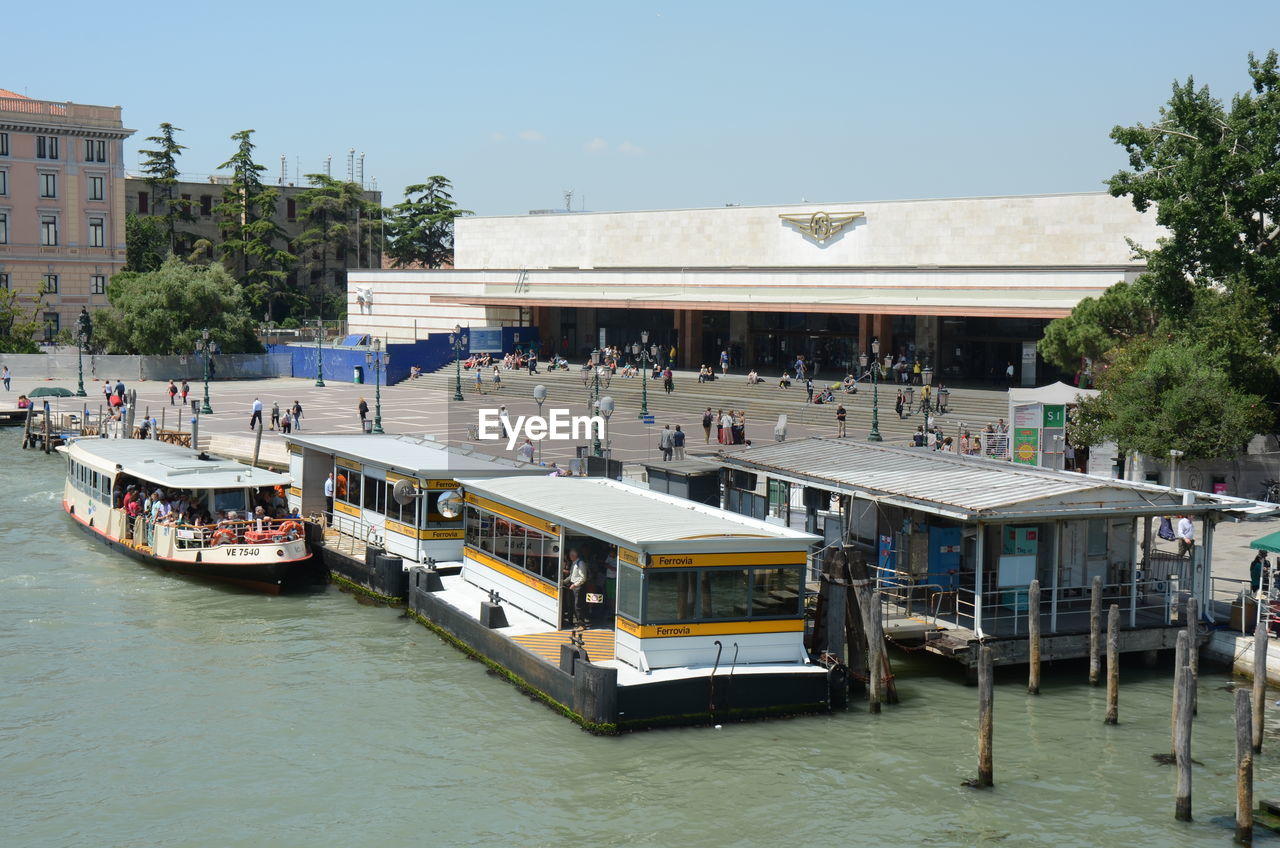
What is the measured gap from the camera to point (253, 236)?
113 meters

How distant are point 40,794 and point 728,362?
190 feet

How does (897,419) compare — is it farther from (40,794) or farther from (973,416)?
(40,794)

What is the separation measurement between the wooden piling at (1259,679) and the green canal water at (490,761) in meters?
0.42

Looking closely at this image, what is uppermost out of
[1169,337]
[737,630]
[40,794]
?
[1169,337]

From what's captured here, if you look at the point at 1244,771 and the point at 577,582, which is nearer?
the point at 1244,771

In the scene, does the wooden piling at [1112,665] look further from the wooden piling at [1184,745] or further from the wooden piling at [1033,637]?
the wooden piling at [1184,745]

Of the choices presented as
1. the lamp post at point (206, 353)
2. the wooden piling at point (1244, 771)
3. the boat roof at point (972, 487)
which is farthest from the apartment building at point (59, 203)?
the wooden piling at point (1244, 771)

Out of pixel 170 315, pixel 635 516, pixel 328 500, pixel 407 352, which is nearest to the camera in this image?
pixel 635 516

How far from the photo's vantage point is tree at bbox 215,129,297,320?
364 feet

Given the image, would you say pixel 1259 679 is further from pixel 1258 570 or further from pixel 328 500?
pixel 328 500

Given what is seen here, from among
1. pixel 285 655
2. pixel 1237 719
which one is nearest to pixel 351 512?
pixel 285 655

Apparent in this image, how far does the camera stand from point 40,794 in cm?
1916

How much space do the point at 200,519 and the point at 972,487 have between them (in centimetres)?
1798

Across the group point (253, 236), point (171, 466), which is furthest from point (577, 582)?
point (253, 236)
